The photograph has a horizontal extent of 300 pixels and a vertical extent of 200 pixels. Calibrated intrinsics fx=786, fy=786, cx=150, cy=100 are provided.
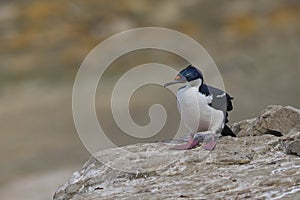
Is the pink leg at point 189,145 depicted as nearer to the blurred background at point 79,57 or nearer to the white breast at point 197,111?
the white breast at point 197,111

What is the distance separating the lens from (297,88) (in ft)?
46.4

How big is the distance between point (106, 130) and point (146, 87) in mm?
2754

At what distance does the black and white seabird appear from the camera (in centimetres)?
479

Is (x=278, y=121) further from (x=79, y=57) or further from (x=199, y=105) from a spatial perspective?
(x=79, y=57)

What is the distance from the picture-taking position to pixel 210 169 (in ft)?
14.9

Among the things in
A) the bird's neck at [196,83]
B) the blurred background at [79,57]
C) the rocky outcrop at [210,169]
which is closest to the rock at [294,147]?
the rocky outcrop at [210,169]

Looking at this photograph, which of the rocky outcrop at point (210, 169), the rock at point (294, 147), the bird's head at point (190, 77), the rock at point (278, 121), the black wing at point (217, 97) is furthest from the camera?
the rock at point (278, 121)

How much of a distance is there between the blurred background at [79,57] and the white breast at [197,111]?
6018 millimetres

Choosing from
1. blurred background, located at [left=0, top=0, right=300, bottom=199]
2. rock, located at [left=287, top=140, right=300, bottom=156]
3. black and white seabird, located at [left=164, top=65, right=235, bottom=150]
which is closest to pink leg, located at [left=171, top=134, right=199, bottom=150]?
black and white seabird, located at [left=164, top=65, right=235, bottom=150]

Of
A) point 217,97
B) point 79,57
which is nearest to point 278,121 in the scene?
point 217,97

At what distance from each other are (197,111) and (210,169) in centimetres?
44

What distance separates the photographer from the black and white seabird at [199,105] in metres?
4.79

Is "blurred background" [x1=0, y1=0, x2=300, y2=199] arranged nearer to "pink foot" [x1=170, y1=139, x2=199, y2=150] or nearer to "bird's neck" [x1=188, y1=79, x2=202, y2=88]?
"pink foot" [x1=170, y1=139, x2=199, y2=150]

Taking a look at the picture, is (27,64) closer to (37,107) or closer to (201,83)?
(37,107)
